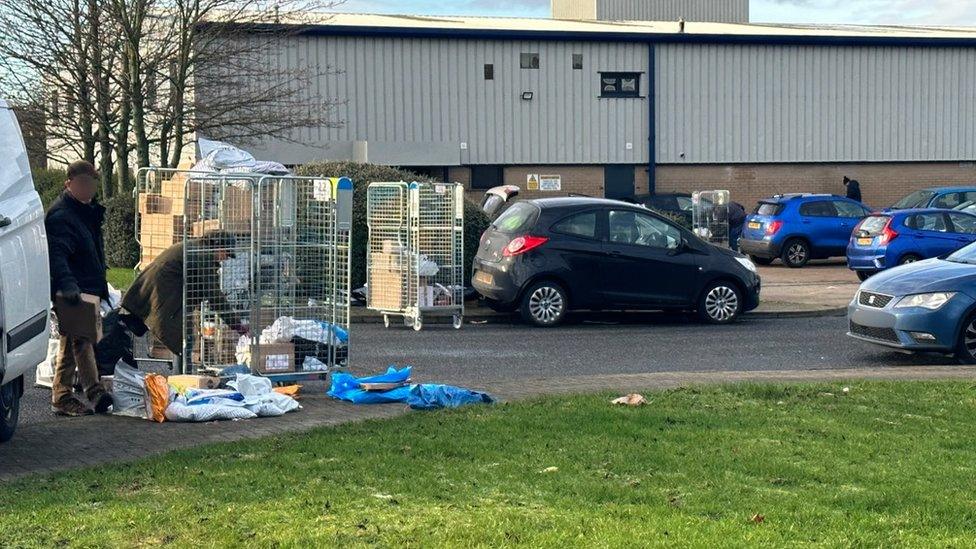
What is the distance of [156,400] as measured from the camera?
30.2ft

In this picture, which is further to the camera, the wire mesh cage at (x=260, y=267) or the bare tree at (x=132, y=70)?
the bare tree at (x=132, y=70)

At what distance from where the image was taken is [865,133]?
131ft

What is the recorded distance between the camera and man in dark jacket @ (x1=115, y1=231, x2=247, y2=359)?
10.0 meters

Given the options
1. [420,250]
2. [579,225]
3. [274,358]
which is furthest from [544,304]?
[274,358]

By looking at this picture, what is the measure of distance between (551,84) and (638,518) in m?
32.3

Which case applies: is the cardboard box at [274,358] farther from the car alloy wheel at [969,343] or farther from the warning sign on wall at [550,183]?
the warning sign on wall at [550,183]

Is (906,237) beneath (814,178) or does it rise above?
beneath

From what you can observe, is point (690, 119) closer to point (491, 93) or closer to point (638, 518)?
point (491, 93)

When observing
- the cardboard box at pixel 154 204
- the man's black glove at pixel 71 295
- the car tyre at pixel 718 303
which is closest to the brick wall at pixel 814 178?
the car tyre at pixel 718 303

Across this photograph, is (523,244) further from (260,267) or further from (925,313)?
(260,267)

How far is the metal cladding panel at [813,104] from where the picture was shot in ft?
127

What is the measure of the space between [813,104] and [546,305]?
24547 millimetres

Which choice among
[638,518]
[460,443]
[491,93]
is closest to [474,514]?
[638,518]

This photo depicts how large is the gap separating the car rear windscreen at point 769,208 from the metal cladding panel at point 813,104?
8878 mm
